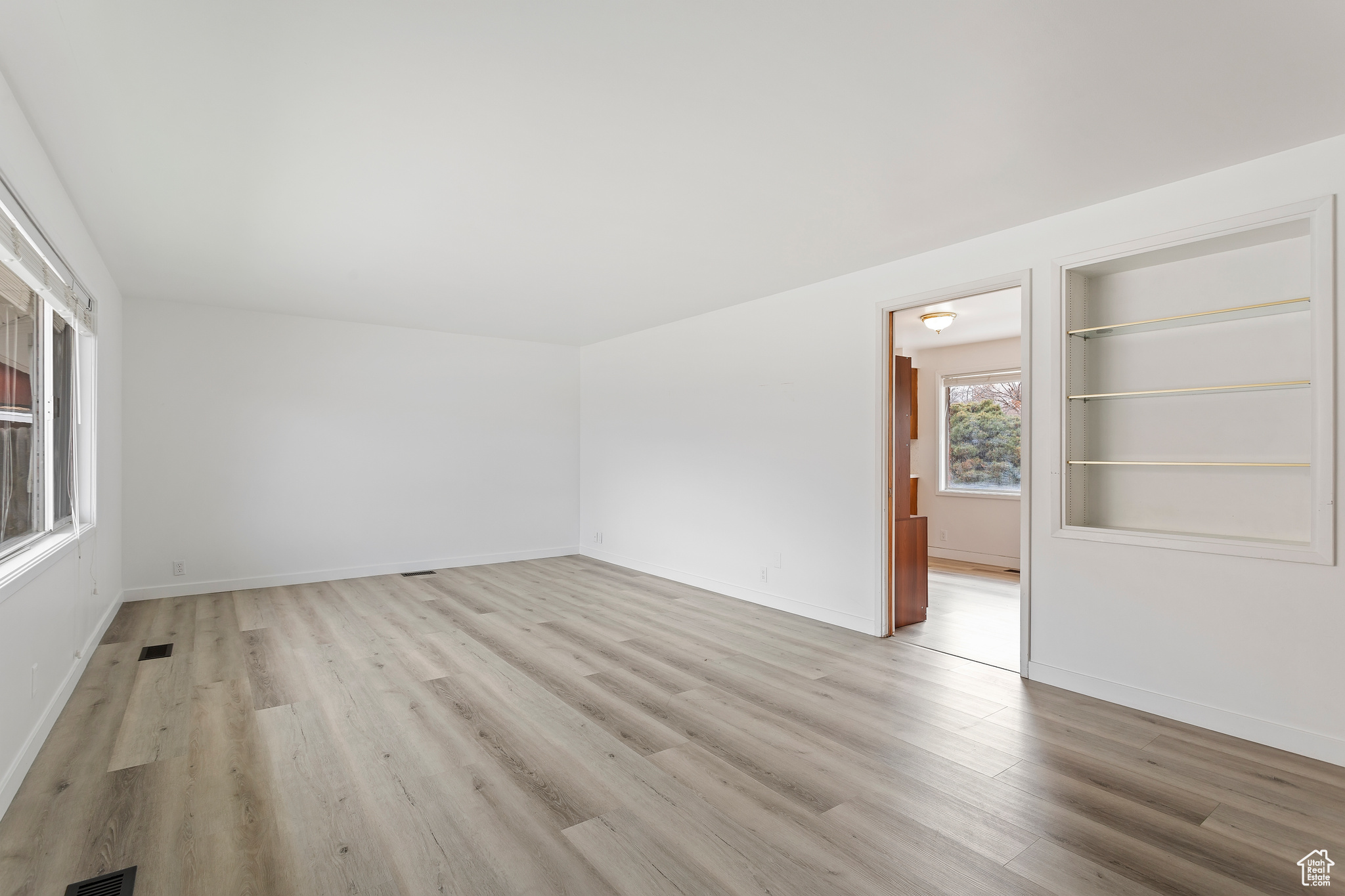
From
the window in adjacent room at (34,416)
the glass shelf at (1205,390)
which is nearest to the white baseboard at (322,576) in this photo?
the window in adjacent room at (34,416)

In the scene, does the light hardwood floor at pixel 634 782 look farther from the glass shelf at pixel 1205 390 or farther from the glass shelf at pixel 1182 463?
the glass shelf at pixel 1205 390

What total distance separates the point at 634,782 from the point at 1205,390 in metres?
3.21

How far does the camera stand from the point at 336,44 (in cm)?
203

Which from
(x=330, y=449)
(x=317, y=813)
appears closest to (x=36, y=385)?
(x=317, y=813)

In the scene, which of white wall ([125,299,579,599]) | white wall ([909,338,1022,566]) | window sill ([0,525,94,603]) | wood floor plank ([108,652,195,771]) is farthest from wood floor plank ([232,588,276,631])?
white wall ([909,338,1022,566])

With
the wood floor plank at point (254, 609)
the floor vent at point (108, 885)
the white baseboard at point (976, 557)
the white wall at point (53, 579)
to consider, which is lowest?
the white baseboard at point (976, 557)

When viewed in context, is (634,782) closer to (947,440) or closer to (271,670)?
(271,670)

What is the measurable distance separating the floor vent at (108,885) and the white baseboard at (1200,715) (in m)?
3.97

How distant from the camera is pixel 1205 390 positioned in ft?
10.1

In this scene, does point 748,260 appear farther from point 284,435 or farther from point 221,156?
point 284,435

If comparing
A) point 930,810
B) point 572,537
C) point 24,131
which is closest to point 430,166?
point 24,131

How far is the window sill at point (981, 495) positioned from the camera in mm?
7312

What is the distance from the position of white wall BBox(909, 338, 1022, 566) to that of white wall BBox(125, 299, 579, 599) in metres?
4.51

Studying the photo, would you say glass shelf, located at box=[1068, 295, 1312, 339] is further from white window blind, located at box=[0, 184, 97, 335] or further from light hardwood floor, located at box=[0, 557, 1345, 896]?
white window blind, located at box=[0, 184, 97, 335]
